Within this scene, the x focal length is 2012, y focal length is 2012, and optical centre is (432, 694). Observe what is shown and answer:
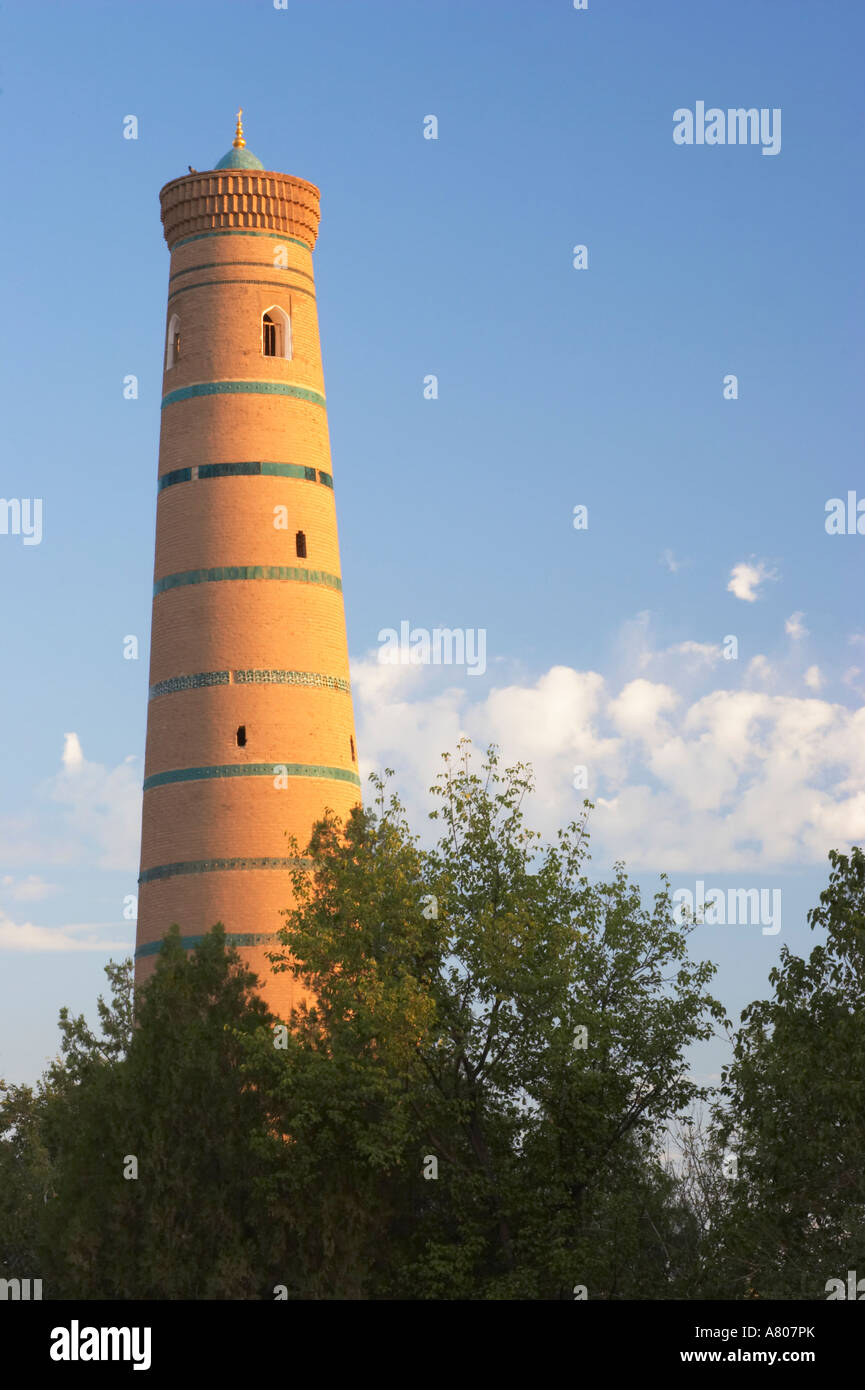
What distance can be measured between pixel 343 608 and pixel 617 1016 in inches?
587

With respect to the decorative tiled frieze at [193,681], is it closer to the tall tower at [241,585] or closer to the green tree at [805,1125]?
the tall tower at [241,585]

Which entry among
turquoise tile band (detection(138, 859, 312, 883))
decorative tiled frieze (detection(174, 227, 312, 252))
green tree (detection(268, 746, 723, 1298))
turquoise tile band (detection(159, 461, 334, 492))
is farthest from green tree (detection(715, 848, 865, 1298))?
decorative tiled frieze (detection(174, 227, 312, 252))

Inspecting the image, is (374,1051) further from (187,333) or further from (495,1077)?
(187,333)

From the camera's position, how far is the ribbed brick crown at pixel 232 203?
45.9m

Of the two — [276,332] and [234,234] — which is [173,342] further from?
[234,234]

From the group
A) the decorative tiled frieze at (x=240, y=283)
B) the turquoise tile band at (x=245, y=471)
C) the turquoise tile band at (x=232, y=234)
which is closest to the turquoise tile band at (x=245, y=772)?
the turquoise tile band at (x=245, y=471)

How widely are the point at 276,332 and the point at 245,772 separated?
10416 mm

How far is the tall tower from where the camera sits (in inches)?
1676

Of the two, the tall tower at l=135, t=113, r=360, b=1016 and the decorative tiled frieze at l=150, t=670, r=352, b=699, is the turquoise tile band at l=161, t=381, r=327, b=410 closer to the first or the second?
the tall tower at l=135, t=113, r=360, b=1016

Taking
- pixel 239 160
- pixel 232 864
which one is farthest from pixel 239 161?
pixel 232 864

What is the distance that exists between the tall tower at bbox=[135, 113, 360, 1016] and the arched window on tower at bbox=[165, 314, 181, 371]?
0.08 m

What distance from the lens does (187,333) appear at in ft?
150

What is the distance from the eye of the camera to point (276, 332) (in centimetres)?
4594
